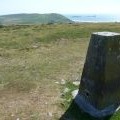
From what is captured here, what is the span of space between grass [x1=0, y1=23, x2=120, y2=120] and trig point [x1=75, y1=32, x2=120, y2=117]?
549mm

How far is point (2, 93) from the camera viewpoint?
44.0ft

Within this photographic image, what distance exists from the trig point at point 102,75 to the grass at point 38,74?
1.80ft

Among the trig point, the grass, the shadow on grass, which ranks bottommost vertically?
the shadow on grass

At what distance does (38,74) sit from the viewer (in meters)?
16.1

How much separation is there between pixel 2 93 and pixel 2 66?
190 inches

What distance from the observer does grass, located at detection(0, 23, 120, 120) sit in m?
11.7

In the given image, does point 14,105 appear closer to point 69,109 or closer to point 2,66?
point 69,109

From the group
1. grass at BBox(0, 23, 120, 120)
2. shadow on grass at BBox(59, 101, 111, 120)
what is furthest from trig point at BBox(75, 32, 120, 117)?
grass at BBox(0, 23, 120, 120)

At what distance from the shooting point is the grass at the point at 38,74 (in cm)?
1166

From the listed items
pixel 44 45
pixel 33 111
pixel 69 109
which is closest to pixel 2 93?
pixel 33 111

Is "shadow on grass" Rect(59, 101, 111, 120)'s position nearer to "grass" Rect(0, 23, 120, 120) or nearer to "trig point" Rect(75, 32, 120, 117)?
"grass" Rect(0, 23, 120, 120)

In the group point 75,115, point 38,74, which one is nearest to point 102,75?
point 75,115

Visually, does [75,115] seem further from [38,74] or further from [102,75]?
[38,74]

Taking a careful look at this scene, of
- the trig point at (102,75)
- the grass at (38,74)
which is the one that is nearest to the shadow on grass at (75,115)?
the grass at (38,74)
